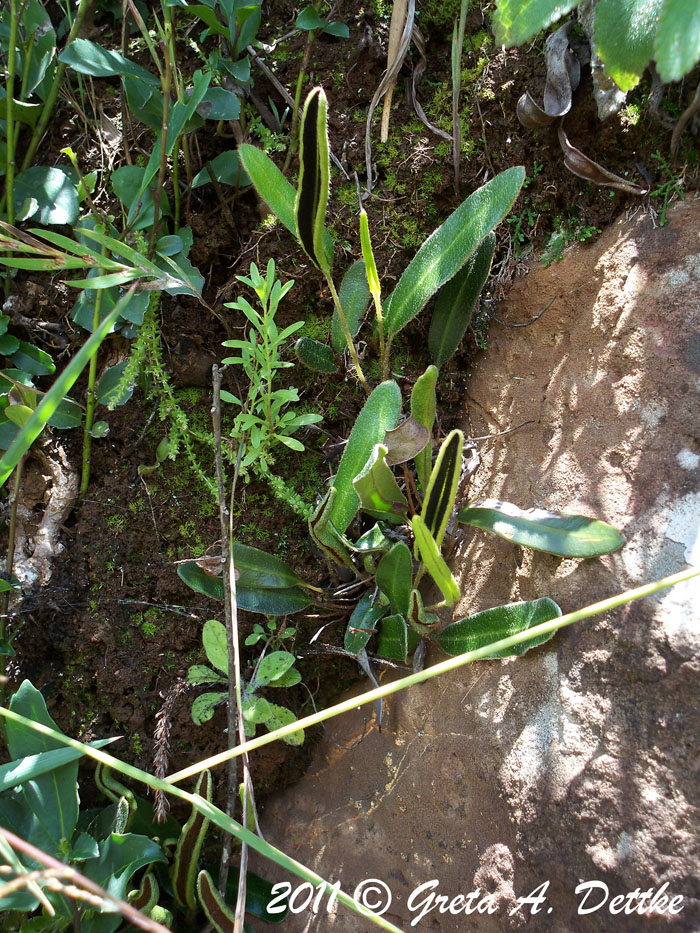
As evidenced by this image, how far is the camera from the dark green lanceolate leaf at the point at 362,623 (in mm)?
1327

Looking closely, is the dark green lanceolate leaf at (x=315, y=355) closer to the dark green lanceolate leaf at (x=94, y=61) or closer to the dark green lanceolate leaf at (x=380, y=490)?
the dark green lanceolate leaf at (x=380, y=490)

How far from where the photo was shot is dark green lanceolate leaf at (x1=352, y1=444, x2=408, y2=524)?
1.17 metres

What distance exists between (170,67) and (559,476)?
110cm

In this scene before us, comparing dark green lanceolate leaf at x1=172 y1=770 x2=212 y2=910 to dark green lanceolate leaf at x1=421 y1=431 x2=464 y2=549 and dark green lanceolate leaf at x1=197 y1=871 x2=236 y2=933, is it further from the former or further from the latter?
dark green lanceolate leaf at x1=421 y1=431 x2=464 y2=549

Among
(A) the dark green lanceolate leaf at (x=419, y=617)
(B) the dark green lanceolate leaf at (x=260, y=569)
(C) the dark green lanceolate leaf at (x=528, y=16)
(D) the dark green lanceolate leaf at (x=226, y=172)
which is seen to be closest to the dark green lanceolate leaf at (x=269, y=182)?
(D) the dark green lanceolate leaf at (x=226, y=172)

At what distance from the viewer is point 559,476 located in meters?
1.30

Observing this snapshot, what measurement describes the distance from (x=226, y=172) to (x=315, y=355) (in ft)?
1.60

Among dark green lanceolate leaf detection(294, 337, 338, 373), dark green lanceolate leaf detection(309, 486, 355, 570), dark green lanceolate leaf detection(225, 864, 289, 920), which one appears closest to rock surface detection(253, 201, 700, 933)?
dark green lanceolate leaf detection(225, 864, 289, 920)

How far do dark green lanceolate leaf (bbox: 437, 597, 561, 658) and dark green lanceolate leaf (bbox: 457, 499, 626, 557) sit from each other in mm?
98

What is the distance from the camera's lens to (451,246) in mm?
1339

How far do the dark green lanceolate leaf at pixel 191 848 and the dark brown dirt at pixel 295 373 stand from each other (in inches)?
6.2

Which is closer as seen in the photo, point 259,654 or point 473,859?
point 473,859

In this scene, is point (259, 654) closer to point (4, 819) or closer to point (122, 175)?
point (4, 819)

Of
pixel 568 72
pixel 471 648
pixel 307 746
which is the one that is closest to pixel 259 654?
pixel 307 746
